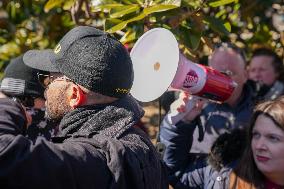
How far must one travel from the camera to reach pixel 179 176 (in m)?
2.76

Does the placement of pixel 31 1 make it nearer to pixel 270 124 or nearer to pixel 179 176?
pixel 179 176

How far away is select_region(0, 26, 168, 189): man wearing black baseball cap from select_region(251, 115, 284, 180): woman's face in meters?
0.75

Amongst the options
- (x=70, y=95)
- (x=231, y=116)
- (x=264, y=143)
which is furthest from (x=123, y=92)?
(x=231, y=116)

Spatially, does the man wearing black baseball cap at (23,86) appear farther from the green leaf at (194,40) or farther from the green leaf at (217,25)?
the green leaf at (217,25)

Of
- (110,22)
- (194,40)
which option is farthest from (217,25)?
(110,22)

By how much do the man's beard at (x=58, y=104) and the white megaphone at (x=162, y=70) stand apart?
2.00 ft

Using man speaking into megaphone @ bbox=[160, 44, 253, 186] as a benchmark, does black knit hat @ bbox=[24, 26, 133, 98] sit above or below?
above

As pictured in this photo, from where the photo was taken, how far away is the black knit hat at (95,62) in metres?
1.67

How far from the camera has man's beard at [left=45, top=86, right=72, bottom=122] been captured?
176 centimetres

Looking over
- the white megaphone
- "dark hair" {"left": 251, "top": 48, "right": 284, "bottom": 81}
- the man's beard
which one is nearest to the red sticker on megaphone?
the white megaphone

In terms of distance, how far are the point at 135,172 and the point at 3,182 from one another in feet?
1.32

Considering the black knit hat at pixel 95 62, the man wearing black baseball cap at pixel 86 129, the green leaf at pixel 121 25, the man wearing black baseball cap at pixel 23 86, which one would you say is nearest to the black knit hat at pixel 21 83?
the man wearing black baseball cap at pixel 23 86

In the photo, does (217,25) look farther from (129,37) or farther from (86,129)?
(86,129)

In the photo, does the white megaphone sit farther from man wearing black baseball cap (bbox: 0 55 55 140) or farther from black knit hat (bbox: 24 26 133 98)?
black knit hat (bbox: 24 26 133 98)
